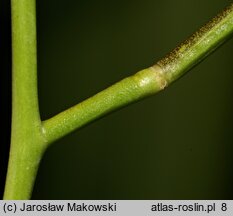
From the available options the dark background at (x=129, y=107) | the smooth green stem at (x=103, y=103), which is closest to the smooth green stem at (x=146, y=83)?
the smooth green stem at (x=103, y=103)

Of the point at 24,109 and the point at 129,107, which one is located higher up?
the point at 129,107

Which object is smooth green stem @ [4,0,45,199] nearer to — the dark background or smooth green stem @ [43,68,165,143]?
smooth green stem @ [43,68,165,143]

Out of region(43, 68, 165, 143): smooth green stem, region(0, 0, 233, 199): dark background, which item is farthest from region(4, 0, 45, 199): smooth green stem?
region(0, 0, 233, 199): dark background

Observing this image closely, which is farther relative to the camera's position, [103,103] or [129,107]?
[129,107]

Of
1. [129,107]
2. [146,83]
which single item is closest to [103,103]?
[146,83]

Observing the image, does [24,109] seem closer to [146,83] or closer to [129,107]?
[146,83]

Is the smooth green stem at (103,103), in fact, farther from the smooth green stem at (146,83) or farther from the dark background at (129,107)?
the dark background at (129,107)

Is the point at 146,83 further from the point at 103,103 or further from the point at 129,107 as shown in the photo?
the point at 129,107
